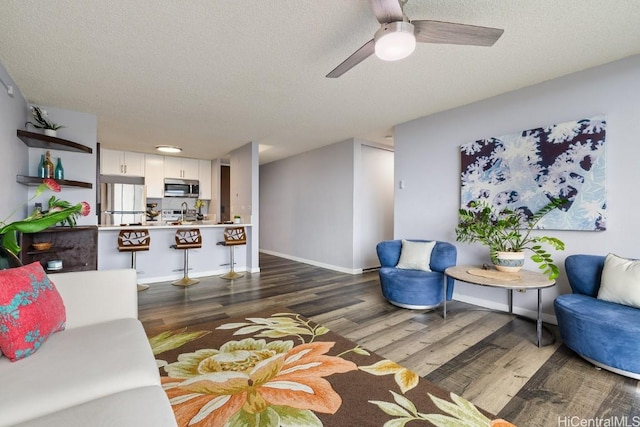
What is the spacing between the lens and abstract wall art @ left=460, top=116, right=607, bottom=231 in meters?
2.60

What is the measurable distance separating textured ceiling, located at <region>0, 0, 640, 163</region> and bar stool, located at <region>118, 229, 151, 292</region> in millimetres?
1652

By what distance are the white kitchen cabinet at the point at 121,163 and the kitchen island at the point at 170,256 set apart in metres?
2.26

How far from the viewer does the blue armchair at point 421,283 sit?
317cm

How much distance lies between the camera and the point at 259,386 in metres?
1.81

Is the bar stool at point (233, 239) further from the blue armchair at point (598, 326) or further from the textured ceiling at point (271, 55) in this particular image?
the blue armchair at point (598, 326)

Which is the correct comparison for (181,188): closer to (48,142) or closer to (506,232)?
(48,142)

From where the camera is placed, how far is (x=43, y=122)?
330 cm

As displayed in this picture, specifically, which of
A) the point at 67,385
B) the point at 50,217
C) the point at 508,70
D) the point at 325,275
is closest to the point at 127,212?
the point at 325,275

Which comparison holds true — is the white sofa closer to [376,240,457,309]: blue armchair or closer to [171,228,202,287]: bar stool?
[376,240,457,309]: blue armchair

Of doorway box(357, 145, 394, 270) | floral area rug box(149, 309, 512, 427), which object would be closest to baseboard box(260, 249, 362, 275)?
doorway box(357, 145, 394, 270)

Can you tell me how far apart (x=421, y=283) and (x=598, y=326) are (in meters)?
1.44

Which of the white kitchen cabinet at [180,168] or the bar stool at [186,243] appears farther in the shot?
the white kitchen cabinet at [180,168]

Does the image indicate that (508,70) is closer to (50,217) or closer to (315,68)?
(315,68)

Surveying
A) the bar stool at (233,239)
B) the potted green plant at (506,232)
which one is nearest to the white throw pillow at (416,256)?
the potted green plant at (506,232)
